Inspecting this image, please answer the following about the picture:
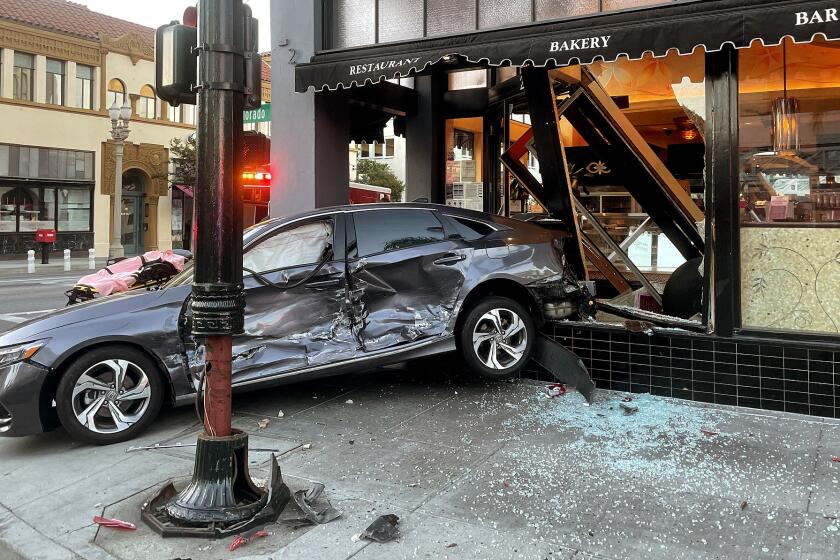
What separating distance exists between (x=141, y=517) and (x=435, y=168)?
875 centimetres

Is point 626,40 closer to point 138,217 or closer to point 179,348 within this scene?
point 179,348

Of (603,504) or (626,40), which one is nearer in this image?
(603,504)

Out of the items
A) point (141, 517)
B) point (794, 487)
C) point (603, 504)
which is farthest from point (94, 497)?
point (794, 487)

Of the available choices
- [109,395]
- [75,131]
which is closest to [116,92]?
[75,131]

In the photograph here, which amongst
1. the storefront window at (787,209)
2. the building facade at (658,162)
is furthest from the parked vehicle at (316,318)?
the storefront window at (787,209)

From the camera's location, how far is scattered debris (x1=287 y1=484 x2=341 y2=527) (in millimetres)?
3953

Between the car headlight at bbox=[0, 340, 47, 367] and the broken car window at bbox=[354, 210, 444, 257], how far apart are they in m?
2.60

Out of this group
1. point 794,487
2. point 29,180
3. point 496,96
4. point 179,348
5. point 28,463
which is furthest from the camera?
point 29,180

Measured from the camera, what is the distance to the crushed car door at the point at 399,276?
613cm

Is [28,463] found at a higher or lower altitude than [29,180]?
lower

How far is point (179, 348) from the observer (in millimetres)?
5484

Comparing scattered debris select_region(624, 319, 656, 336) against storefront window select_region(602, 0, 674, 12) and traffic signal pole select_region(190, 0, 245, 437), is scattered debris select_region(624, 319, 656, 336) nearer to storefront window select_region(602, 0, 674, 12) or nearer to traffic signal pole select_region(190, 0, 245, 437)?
storefront window select_region(602, 0, 674, 12)

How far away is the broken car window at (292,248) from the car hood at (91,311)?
0.62 metres

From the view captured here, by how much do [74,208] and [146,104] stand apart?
6905 mm
